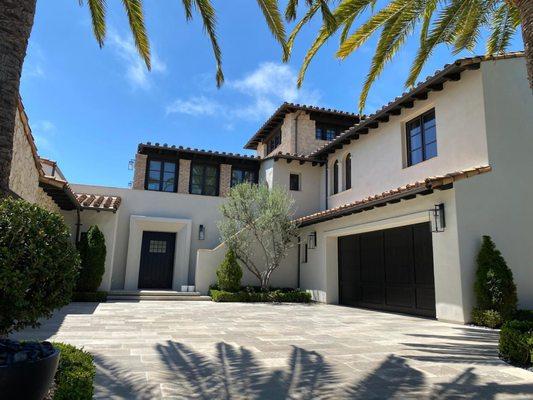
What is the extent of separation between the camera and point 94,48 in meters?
9.14

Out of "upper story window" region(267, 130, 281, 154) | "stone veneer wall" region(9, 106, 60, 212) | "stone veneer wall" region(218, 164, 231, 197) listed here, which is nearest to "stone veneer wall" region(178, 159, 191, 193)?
"stone veneer wall" region(218, 164, 231, 197)

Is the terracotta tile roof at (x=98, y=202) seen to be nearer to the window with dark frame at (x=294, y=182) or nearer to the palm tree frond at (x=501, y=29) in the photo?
the window with dark frame at (x=294, y=182)

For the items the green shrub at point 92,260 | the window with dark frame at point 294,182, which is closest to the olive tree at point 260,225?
the window with dark frame at point 294,182

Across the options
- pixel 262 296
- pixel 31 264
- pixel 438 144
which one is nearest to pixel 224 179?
pixel 262 296

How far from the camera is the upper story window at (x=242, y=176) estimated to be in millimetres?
20547

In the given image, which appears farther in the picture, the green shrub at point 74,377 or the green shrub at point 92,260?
the green shrub at point 92,260

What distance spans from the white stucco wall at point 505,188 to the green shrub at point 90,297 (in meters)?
11.4

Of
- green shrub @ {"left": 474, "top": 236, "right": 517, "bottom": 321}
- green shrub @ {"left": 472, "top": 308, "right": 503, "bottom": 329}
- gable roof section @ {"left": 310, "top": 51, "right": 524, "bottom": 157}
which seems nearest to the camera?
green shrub @ {"left": 472, "top": 308, "right": 503, "bottom": 329}

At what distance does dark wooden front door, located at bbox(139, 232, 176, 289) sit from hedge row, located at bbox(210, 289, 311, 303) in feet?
10.5

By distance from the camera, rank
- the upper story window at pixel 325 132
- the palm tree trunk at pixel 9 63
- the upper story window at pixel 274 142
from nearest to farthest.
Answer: the palm tree trunk at pixel 9 63 < the upper story window at pixel 325 132 < the upper story window at pixel 274 142

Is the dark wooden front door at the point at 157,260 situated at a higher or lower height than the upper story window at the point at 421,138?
lower

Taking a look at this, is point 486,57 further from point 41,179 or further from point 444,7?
point 41,179

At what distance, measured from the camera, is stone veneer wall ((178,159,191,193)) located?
64.1 feet

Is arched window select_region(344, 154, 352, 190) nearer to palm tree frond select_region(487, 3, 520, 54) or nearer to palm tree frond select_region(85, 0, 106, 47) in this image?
palm tree frond select_region(487, 3, 520, 54)
